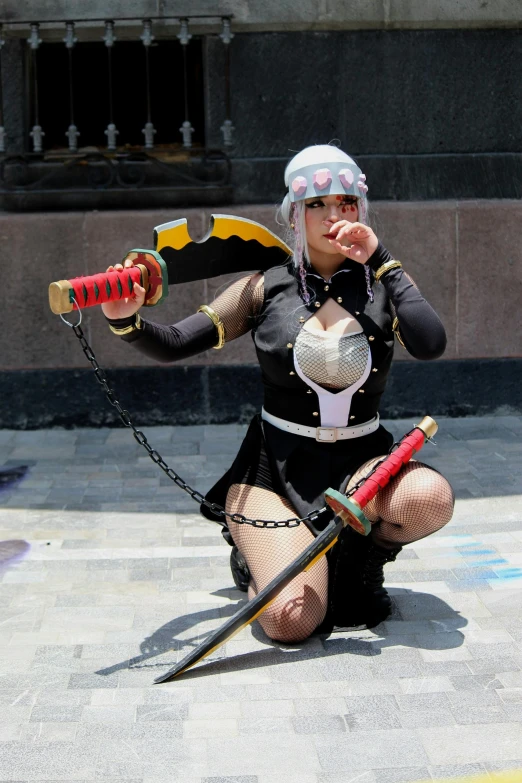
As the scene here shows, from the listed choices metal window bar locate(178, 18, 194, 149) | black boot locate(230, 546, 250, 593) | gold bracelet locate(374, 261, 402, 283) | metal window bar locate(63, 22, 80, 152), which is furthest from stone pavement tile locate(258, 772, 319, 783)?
metal window bar locate(63, 22, 80, 152)

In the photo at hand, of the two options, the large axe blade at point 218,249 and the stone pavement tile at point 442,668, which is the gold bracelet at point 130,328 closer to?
the large axe blade at point 218,249

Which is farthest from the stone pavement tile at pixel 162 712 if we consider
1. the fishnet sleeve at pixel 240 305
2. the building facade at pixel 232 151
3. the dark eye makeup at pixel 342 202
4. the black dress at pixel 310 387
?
the building facade at pixel 232 151

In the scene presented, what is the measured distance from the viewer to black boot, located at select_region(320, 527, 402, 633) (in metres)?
3.77

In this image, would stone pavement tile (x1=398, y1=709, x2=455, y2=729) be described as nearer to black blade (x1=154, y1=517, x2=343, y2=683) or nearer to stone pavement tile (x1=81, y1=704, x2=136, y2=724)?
black blade (x1=154, y1=517, x2=343, y2=683)

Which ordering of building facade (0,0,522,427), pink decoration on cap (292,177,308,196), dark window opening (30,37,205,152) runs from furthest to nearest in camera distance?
dark window opening (30,37,205,152) < building facade (0,0,522,427) < pink decoration on cap (292,177,308,196)

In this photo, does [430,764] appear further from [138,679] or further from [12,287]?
[12,287]

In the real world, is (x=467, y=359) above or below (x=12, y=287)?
below

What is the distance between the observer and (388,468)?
352cm

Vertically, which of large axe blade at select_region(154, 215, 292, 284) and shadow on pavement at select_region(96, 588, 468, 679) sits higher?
large axe blade at select_region(154, 215, 292, 284)

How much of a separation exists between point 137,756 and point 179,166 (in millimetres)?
4356

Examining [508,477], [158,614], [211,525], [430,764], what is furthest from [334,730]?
[508,477]

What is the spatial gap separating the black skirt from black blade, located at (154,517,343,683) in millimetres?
275

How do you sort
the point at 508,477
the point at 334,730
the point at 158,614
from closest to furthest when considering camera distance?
the point at 334,730
the point at 158,614
the point at 508,477

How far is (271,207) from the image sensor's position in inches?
259
